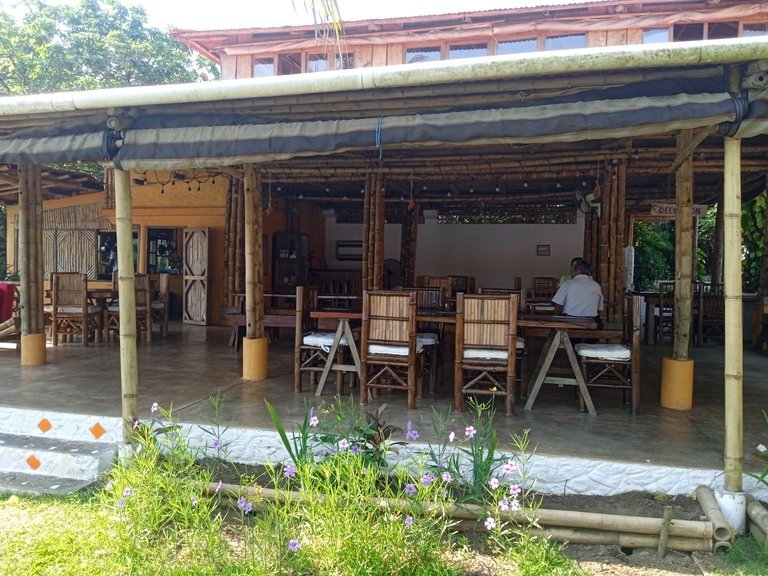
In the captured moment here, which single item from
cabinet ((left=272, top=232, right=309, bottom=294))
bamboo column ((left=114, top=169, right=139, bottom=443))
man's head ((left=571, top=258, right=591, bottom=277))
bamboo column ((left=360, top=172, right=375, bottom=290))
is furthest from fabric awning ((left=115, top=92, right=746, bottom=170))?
cabinet ((left=272, top=232, right=309, bottom=294))

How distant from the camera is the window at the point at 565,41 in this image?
9.54 meters

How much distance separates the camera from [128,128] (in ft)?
12.7

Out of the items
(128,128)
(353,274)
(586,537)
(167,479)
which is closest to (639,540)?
(586,537)

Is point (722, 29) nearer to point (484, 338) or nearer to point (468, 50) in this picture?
point (468, 50)

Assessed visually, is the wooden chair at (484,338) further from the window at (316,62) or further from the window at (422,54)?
the window at (316,62)

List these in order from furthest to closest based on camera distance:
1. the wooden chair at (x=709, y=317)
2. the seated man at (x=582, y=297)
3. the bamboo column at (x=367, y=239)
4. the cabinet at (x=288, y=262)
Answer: the cabinet at (x=288, y=262)
the wooden chair at (x=709, y=317)
the bamboo column at (x=367, y=239)
the seated man at (x=582, y=297)

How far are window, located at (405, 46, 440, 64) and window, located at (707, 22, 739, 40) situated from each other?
446 centimetres

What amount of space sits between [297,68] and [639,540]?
34.1 ft

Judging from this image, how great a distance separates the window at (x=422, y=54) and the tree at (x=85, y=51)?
8.88m

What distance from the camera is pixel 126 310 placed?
3.86 m

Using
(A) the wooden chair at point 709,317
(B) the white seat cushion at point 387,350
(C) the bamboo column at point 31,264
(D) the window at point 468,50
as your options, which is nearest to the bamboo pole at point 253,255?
(B) the white seat cushion at point 387,350

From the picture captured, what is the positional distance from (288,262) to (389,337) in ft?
22.6

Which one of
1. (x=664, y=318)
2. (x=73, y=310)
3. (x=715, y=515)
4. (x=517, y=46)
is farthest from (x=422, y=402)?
(x=517, y=46)

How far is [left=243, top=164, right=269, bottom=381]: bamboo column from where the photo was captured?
523 cm
